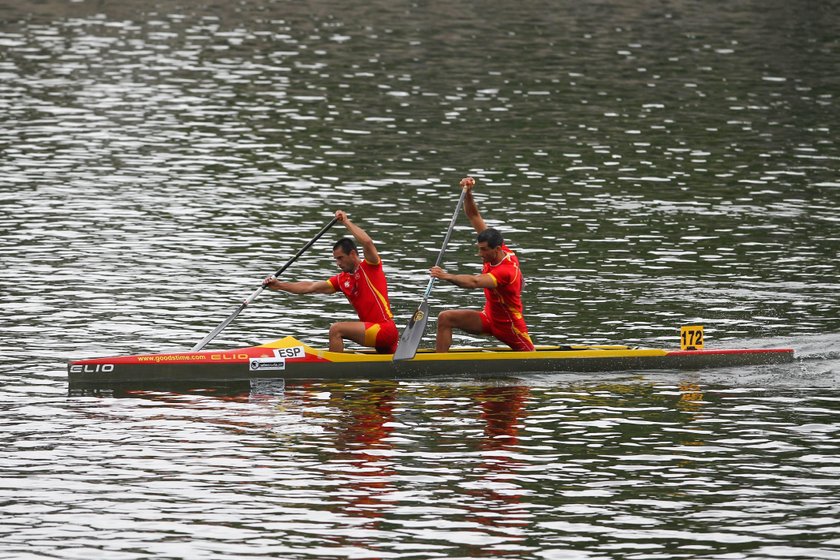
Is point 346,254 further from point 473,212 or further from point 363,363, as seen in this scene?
point 473,212

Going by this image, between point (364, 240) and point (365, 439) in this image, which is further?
Result: point (364, 240)

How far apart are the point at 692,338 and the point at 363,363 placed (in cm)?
515

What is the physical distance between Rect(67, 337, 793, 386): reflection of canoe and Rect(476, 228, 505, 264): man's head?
1453 millimetres

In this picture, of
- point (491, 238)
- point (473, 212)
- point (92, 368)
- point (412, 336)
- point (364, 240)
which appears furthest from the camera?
point (473, 212)

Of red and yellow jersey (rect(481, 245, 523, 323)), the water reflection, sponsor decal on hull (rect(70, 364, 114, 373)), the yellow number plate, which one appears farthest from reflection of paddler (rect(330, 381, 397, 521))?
the yellow number plate

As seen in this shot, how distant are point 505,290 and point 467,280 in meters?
0.72

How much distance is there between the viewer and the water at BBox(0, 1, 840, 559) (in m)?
18.1

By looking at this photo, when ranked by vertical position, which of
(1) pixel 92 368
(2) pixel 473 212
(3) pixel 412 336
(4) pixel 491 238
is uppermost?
(2) pixel 473 212

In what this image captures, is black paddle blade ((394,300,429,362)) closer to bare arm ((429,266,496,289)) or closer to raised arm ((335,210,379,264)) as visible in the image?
bare arm ((429,266,496,289))

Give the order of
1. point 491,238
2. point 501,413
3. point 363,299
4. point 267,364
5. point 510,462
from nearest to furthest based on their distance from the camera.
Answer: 1. point 510,462
2. point 501,413
3. point 267,364
4. point 491,238
5. point 363,299

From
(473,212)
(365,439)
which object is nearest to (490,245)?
(473,212)

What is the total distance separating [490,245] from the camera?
2450 centimetres

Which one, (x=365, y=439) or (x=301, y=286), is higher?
(x=301, y=286)

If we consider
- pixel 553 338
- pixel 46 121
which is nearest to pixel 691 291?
pixel 553 338
